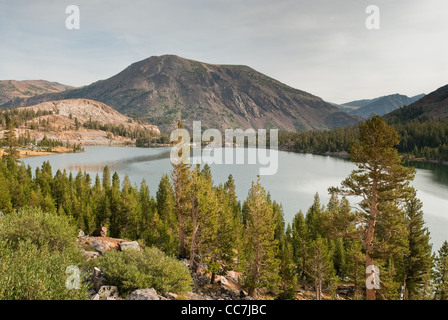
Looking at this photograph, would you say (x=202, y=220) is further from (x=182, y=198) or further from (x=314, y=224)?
(x=314, y=224)

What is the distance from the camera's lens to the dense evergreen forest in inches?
958

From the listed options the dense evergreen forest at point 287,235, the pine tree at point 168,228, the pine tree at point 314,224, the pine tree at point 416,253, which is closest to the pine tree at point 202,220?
the dense evergreen forest at point 287,235

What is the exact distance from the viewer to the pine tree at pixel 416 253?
135 feet

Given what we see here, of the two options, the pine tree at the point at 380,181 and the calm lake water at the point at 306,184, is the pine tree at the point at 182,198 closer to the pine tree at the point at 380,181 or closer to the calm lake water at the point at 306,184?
the pine tree at the point at 380,181

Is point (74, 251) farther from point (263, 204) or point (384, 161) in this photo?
point (384, 161)

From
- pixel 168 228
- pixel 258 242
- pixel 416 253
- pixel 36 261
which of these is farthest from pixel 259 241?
pixel 416 253

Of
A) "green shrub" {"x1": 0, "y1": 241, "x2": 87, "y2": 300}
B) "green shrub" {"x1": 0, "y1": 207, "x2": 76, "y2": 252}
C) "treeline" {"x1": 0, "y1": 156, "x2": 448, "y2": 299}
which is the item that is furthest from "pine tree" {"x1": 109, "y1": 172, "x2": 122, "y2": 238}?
"green shrub" {"x1": 0, "y1": 241, "x2": 87, "y2": 300}

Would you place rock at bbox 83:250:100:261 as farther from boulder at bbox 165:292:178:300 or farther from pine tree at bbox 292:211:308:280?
pine tree at bbox 292:211:308:280

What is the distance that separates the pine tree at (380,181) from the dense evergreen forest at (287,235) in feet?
0.30

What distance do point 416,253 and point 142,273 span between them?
1674 inches

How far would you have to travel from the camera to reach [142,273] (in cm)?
2156

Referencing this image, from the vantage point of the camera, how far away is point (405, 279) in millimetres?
42812

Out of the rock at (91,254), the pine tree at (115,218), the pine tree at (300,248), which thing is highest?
the rock at (91,254)

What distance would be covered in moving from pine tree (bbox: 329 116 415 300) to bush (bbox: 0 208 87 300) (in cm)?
2356
